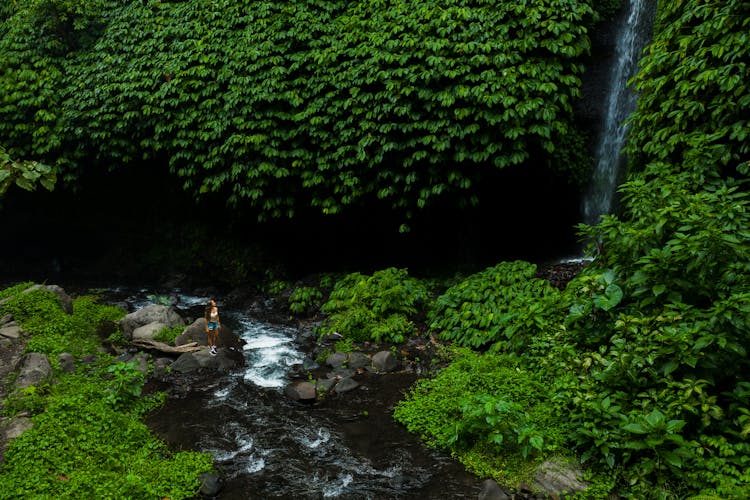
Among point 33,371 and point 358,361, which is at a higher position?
point 33,371

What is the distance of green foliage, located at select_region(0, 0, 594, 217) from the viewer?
366 inches

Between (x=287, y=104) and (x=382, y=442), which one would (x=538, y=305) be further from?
(x=287, y=104)

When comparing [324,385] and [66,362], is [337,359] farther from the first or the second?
[66,362]

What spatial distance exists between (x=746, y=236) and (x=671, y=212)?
73 cm

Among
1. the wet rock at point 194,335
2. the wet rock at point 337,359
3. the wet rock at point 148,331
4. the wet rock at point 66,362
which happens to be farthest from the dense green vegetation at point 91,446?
the wet rock at point 337,359

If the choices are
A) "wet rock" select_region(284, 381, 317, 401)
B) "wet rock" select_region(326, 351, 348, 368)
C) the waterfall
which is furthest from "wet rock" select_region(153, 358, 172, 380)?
the waterfall

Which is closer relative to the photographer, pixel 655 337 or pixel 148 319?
pixel 655 337

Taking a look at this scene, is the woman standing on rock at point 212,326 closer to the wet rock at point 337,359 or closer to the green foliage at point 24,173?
the wet rock at point 337,359

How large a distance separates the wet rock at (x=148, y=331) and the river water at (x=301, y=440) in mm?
1883

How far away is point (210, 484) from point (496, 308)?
16.4 feet

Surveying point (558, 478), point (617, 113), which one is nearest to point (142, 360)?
point (558, 478)

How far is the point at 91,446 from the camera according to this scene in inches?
211

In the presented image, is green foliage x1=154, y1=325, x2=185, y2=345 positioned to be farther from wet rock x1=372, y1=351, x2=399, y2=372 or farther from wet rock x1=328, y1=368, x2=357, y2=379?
wet rock x1=372, y1=351, x2=399, y2=372

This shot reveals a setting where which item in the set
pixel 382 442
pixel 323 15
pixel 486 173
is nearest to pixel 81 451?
pixel 382 442
